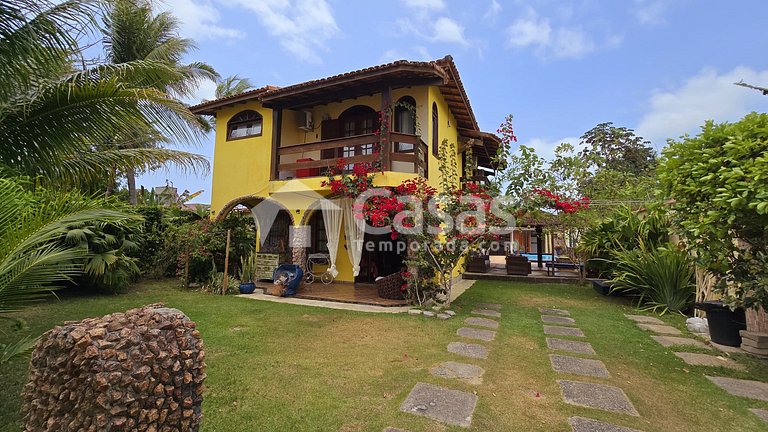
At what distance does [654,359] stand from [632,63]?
12.1m

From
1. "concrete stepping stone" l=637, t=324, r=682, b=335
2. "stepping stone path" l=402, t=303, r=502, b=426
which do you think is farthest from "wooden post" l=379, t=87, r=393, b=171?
"concrete stepping stone" l=637, t=324, r=682, b=335

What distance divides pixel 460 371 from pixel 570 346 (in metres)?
2.26

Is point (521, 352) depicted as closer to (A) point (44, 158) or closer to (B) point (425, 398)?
(B) point (425, 398)

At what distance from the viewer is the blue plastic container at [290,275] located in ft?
31.1

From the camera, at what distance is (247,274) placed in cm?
1029

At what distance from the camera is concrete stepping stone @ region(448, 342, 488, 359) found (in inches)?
195

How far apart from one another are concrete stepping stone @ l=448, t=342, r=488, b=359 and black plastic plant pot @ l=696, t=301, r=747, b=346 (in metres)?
3.88

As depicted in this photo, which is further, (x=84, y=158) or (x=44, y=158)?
(x=84, y=158)

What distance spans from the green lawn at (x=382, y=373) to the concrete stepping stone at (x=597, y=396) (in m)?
0.11

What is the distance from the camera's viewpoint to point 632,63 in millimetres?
12758

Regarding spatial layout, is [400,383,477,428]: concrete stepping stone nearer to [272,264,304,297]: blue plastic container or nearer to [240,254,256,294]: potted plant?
[272,264,304,297]: blue plastic container

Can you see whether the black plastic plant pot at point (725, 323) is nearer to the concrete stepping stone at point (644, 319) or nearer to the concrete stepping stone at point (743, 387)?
the concrete stepping stone at point (644, 319)

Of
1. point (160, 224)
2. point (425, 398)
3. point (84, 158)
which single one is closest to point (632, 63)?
point (425, 398)

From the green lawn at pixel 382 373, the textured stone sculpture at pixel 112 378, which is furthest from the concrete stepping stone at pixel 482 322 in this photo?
the textured stone sculpture at pixel 112 378
